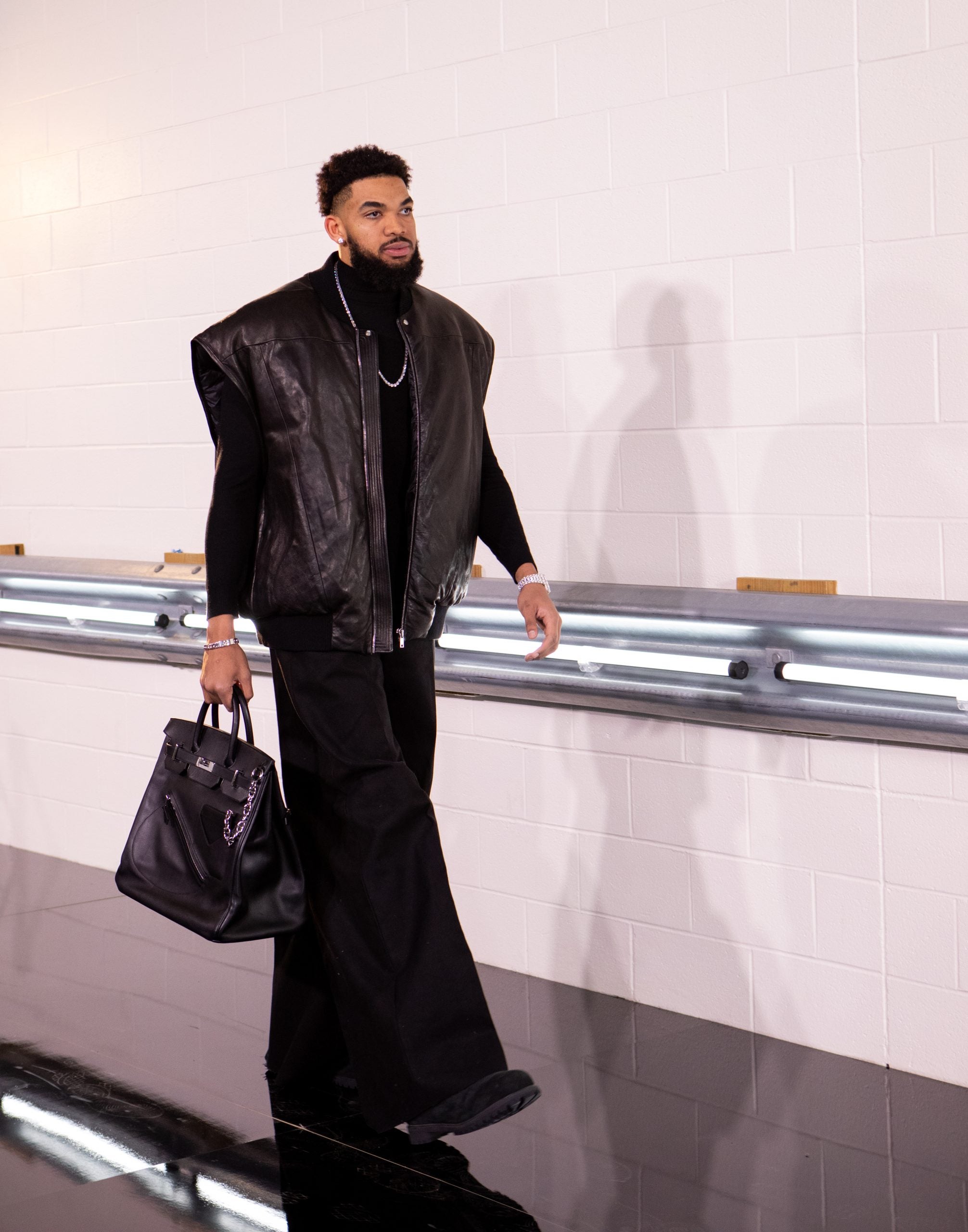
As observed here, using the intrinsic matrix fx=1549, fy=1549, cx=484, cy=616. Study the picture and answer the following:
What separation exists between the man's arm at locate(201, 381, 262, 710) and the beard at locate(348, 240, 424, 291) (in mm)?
313

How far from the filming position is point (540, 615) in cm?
294

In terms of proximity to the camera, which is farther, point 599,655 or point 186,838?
point 599,655

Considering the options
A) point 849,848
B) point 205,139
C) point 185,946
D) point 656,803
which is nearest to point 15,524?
point 205,139

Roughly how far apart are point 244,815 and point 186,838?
15cm

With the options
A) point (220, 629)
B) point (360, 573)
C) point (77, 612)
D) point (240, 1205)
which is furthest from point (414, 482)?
point (77, 612)

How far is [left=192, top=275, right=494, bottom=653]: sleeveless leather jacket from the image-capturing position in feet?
9.04

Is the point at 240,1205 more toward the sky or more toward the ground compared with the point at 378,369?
more toward the ground

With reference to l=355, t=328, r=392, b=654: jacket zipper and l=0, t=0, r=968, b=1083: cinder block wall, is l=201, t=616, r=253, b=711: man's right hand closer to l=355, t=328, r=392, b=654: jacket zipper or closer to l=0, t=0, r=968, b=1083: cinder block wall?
l=355, t=328, r=392, b=654: jacket zipper

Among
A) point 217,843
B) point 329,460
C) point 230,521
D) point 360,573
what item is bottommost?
point 217,843

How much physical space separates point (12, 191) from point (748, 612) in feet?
10.8

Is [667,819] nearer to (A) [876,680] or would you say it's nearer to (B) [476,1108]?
(A) [876,680]

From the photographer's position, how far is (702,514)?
3363 mm

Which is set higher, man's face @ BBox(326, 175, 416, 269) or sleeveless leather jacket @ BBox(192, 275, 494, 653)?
man's face @ BBox(326, 175, 416, 269)

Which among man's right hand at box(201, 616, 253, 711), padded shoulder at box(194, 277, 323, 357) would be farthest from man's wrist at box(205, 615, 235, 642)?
padded shoulder at box(194, 277, 323, 357)
